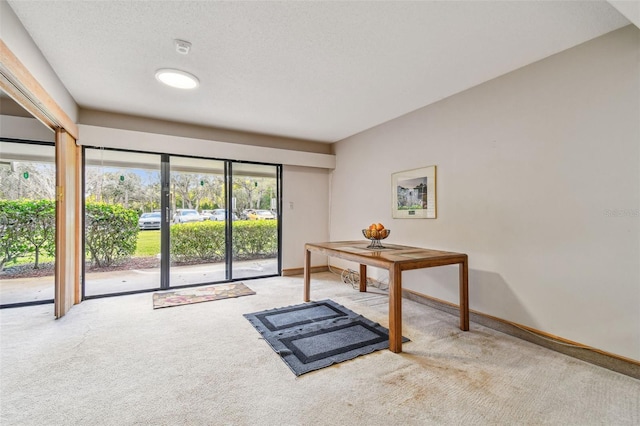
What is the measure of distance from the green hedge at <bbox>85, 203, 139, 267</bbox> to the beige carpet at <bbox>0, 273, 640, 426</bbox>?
1.14 meters

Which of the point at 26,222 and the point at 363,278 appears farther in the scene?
the point at 363,278

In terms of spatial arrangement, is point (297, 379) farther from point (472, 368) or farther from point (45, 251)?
point (45, 251)

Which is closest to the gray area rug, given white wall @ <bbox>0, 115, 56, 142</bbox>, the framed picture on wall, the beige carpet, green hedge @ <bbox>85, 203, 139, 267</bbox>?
the beige carpet

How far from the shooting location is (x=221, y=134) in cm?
438

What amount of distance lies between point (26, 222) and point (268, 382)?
3.97 metres

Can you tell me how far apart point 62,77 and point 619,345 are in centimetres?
508

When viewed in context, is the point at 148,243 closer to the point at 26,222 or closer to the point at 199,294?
the point at 199,294

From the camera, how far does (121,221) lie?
391 centimetres

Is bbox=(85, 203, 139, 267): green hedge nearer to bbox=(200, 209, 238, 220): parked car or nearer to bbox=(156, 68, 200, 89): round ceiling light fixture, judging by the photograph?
bbox=(200, 209, 238, 220): parked car

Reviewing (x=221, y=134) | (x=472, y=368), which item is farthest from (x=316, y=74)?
(x=472, y=368)

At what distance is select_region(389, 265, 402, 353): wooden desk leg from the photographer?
227 cm

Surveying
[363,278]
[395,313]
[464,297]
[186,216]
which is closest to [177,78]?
[186,216]

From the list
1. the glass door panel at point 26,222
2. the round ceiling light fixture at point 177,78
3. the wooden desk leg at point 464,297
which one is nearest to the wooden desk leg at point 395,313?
the wooden desk leg at point 464,297

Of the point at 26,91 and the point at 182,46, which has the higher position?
the point at 182,46
